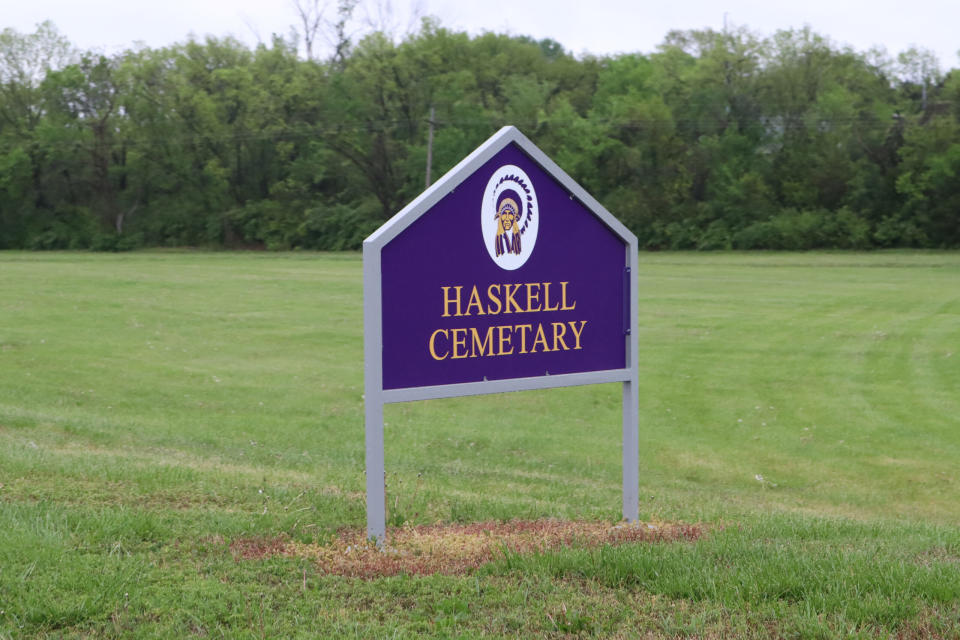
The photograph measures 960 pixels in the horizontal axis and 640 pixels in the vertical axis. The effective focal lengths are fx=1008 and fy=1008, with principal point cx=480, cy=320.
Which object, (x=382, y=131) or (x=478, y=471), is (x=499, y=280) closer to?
(x=478, y=471)

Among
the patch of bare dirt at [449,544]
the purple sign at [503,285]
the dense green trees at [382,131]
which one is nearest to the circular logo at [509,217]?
the purple sign at [503,285]

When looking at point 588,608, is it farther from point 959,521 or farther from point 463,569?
point 959,521

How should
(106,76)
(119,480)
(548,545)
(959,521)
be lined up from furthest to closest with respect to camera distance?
(106,76), (959,521), (119,480), (548,545)

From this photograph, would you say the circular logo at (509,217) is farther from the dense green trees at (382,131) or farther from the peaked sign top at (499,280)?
the dense green trees at (382,131)

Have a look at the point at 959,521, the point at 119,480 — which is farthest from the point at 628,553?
the point at 959,521

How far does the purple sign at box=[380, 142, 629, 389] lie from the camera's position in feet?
19.0

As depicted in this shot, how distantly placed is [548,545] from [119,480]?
3.43 meters

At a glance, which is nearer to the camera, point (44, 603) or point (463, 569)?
point (44, 603)

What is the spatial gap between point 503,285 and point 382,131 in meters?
74.3

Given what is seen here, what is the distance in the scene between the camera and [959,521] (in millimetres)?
9883

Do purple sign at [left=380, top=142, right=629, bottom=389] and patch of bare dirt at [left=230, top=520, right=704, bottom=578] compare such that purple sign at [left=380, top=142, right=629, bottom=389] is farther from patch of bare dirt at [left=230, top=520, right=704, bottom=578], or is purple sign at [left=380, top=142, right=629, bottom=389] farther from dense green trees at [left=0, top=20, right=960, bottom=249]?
dense green trees at [left=0, top=20, right=960, bottom=249]

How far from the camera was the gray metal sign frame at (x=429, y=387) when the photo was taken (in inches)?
220

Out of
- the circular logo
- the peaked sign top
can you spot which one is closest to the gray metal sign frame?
the peaked sign top

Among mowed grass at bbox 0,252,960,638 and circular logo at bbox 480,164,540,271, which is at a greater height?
circular logo at bbox 480,164,540,271
